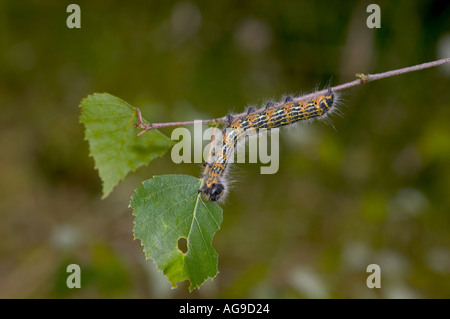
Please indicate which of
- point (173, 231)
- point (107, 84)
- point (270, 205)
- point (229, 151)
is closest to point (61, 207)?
point (107, 84)

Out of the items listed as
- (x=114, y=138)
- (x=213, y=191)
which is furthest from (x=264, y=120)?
(x=114, y=138)

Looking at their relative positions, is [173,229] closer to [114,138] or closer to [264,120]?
[114,138]

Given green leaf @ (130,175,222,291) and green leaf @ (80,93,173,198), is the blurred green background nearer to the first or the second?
green leaf @ (80,93,173,198)

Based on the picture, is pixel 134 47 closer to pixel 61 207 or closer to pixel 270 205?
pixel 61 207

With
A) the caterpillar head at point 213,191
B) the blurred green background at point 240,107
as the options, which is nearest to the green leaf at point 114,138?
the caterpillar head at point 213,191

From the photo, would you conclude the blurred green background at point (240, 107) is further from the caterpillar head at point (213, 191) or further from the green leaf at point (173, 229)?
the green leaf at point (173, 229)

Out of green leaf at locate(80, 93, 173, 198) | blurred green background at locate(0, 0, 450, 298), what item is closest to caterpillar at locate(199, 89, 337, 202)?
green leaf at locate(80, 93, 173, 198)
